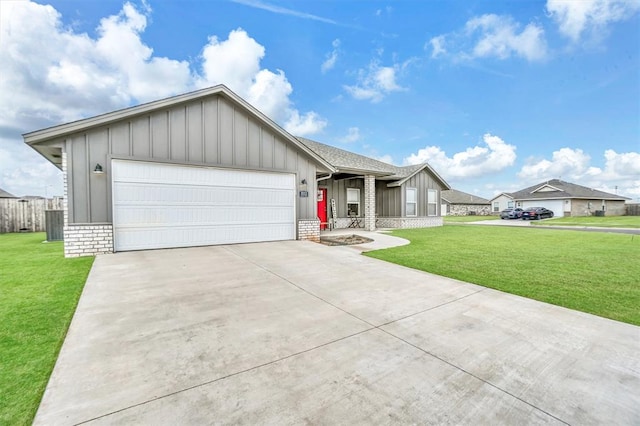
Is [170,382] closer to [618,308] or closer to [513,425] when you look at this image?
[513,425]

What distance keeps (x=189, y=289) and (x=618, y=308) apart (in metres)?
6.19

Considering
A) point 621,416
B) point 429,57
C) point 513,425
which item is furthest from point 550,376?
point 429,57

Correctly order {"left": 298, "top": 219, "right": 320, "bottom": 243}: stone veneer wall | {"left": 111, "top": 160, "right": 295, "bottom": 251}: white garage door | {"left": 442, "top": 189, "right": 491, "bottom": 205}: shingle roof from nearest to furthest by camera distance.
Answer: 1. {"left": 111, "top": 160, "right": 295, "bottom": 251}: white garage door
2. {"left": 298, "top": 219, "right": 320, "bottom": 243}: stone veneer wall
3. {"left": 442, "top": 189, "right": 491, "bottom": 205}: shingle roof

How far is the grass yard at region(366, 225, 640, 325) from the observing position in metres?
3.88

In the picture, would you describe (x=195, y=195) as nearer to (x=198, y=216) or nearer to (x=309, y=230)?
(x=198, y=216)

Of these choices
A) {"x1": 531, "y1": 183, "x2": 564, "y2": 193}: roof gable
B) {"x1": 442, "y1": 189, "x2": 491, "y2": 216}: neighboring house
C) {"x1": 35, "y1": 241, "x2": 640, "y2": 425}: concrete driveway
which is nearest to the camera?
{"x1": 35, "y1": 241, "x2": 640, "y2": 425}: concrete driveway

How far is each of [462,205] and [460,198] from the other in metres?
3.17

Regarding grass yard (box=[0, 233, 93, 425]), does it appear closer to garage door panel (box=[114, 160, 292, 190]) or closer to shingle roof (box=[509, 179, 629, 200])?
garage door panel (box=[114, 160, 292, 190])

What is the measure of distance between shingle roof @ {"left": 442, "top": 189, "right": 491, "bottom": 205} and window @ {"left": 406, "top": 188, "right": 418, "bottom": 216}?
37.0 meters

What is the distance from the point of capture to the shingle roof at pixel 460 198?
51.8m

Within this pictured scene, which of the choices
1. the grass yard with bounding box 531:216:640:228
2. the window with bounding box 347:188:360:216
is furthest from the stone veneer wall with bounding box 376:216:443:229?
the grass yard with bounding box 531:216:640:228

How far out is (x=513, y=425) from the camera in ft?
5.41

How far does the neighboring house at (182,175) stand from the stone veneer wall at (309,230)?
39mm

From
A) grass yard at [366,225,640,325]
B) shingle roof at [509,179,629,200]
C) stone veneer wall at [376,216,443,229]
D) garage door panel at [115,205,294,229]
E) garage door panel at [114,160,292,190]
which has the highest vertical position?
shingle roof at [509,179,629,200]
